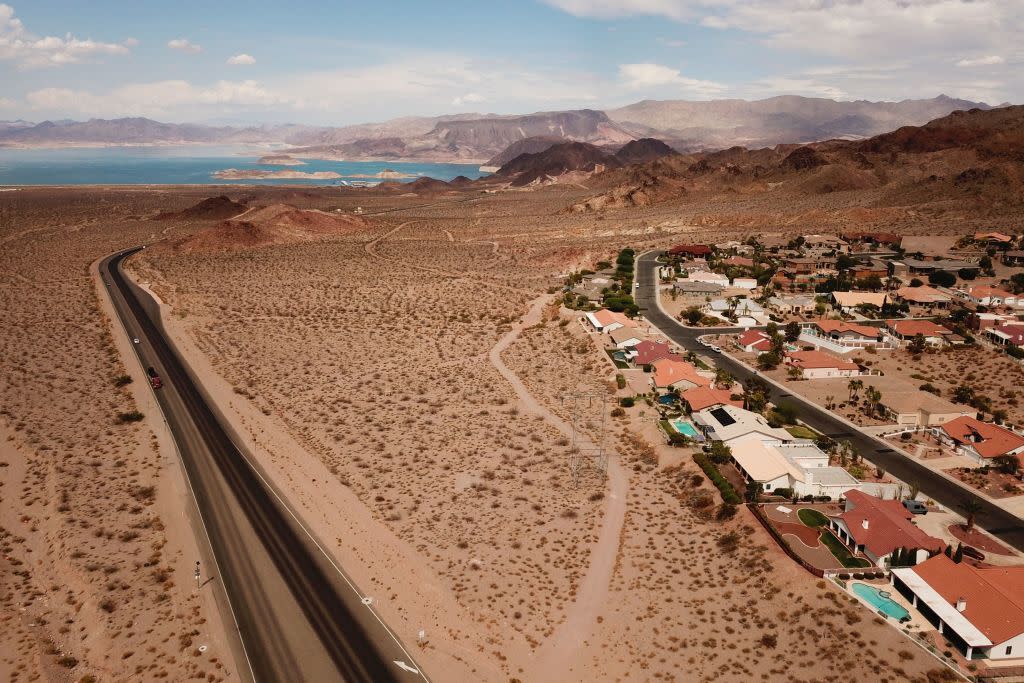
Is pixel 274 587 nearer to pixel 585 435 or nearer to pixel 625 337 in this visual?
pixel 585 435

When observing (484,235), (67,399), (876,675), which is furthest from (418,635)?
(484,235)

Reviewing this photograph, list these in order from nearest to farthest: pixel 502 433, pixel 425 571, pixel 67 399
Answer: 1. pixel 425 571
2. pixel 502 433
3. pixel 67 399

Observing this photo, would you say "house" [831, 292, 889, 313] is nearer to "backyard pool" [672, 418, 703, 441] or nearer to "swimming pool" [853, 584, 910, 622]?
"backyard pool" [672, 418, 703, 441]

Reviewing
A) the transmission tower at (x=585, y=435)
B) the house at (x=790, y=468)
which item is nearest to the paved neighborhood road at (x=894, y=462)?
the house at (x=790, y=468)

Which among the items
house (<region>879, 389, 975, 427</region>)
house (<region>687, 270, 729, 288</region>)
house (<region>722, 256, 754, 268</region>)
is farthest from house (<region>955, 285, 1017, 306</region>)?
house (<region>879, 389, 975, 427</region>)

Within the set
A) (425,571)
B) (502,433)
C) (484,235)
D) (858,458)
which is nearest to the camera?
(425,571)

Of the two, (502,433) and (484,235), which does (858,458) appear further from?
(484,235)

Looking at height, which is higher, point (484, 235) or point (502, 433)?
point (484, 235)
